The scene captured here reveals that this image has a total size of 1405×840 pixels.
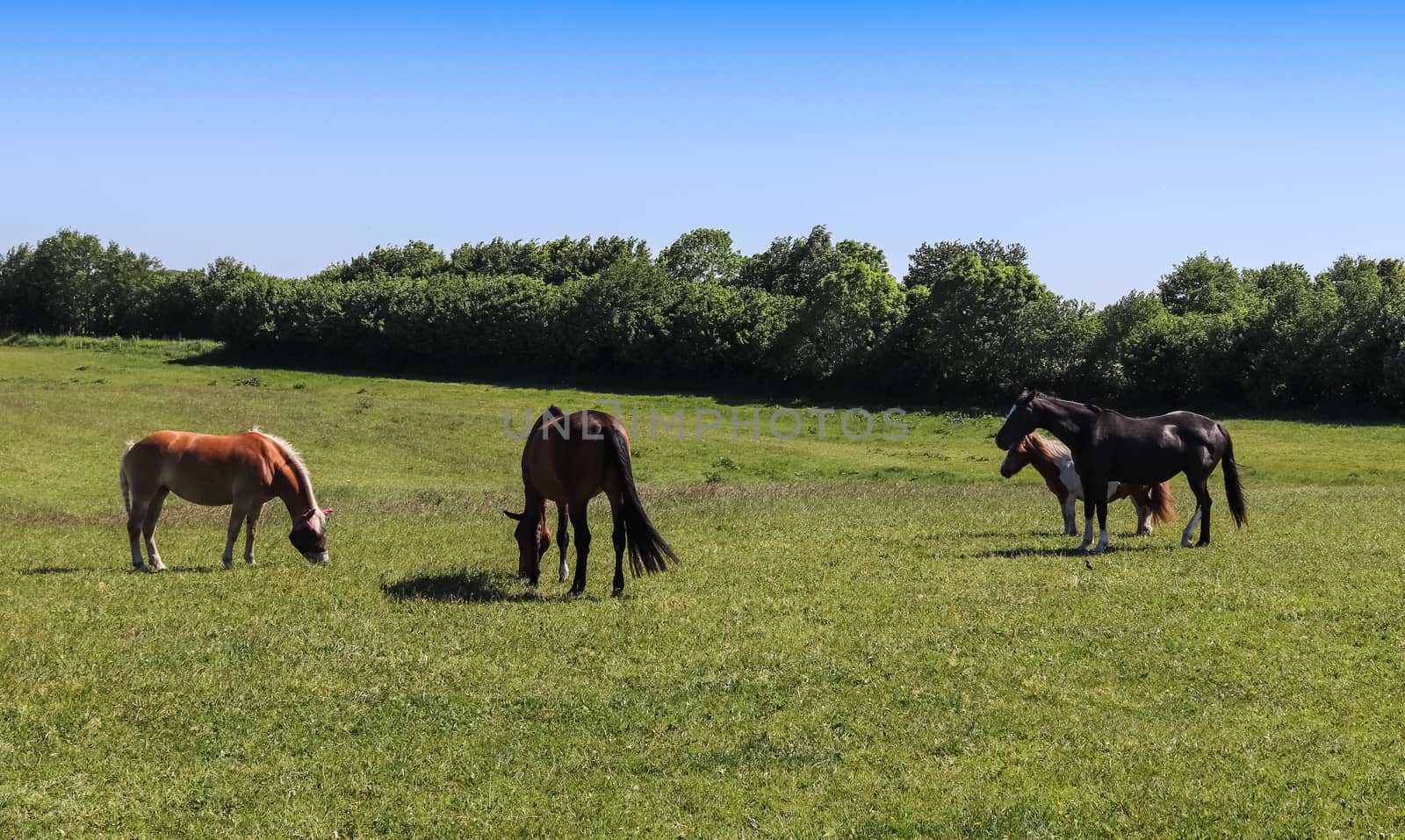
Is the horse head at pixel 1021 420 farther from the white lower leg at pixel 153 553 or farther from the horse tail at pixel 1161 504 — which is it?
the white lower leg at pixel 153 553

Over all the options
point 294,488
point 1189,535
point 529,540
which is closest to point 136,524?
point 294,488

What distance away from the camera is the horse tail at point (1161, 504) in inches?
816

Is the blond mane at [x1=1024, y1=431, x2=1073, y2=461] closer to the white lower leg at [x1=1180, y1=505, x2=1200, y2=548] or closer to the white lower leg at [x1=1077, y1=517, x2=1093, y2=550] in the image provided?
the white lower leg at [x1=1077, y1=517, x2=1093, y2=550]

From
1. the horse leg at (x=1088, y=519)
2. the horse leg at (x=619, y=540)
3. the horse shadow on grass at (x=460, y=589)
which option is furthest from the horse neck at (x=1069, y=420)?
the horse shadow on grass at (x=460, y=589)

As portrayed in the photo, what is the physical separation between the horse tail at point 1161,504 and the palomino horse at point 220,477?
14.4 metres

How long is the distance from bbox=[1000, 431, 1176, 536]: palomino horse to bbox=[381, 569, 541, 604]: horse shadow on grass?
30.7 feet

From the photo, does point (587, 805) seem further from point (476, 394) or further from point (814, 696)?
point (476, 394)

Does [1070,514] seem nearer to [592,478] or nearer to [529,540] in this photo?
[592,478]

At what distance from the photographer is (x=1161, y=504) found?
20.8 m

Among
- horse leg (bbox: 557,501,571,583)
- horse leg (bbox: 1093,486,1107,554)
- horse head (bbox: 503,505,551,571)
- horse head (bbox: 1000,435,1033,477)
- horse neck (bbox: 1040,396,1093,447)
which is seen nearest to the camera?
horse head (bbox: 503,505,551,571)

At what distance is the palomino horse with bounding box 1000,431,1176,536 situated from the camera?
A: 67.4 ft

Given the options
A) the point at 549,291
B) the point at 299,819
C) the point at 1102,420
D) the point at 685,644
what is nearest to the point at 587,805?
the point at 299,819

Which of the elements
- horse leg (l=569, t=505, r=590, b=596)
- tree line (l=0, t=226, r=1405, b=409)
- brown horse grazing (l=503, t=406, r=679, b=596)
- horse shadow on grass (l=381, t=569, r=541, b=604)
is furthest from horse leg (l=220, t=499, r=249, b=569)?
tree line (l=0, t=226, r=1405, b=409)

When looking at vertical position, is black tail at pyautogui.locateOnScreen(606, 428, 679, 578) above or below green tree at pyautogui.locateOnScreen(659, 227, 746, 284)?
below
